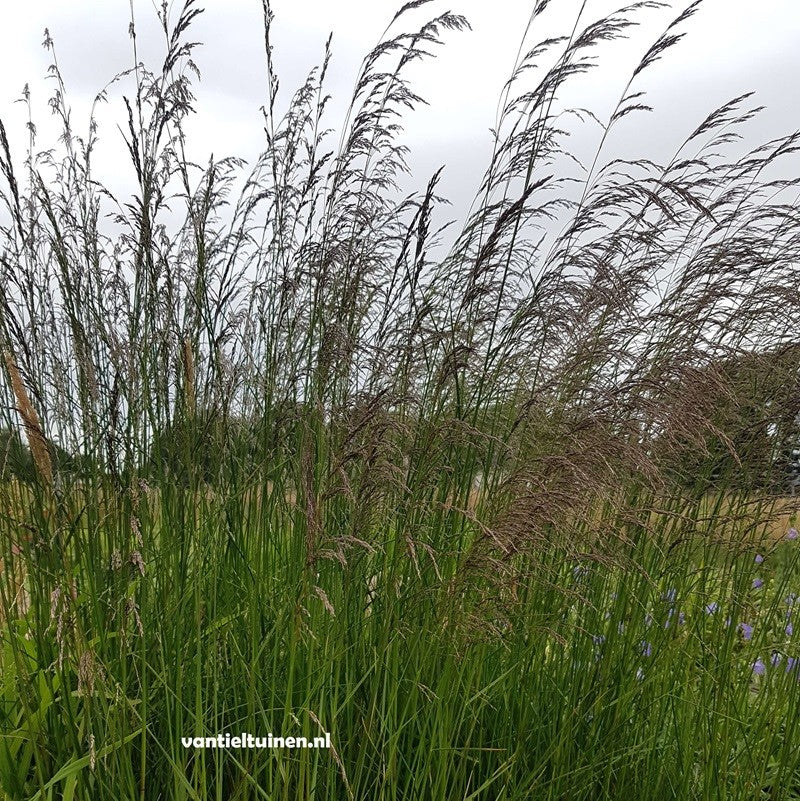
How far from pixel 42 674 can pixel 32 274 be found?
1207 millimetres

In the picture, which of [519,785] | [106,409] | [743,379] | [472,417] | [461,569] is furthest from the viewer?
[743,379]

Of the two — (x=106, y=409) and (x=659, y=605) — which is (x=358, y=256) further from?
(x=659, y=605)

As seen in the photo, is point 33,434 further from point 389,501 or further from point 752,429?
point 752,429

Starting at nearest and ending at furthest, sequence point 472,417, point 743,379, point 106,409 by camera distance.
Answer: point 106,409
point 472,417
point 743,379

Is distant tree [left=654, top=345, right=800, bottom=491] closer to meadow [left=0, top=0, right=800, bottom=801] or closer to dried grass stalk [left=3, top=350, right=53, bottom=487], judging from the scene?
meadow [left=0, top=0, right=800, bottom=801]

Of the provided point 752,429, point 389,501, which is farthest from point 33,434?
point 752,429

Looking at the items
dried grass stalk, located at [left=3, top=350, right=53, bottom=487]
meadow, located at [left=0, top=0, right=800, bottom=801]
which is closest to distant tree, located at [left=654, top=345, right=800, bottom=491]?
meadow, located at [left=0, top=0, right=800, bottom=801]

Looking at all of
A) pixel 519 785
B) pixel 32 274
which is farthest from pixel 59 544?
pixel 519 785

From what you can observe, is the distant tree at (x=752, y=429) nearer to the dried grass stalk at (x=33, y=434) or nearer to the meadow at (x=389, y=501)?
the meadow at (x=389, y=501)

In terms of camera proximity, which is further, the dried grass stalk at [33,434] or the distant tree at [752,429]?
the distant tree at [752,429]

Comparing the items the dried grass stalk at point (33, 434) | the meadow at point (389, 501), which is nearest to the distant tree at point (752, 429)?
the meadow at point (389, 501)

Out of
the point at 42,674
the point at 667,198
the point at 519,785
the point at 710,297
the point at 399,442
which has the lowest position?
the point at 519,785

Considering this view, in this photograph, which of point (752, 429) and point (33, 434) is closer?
point (33, 434)

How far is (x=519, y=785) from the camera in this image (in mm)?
2189
